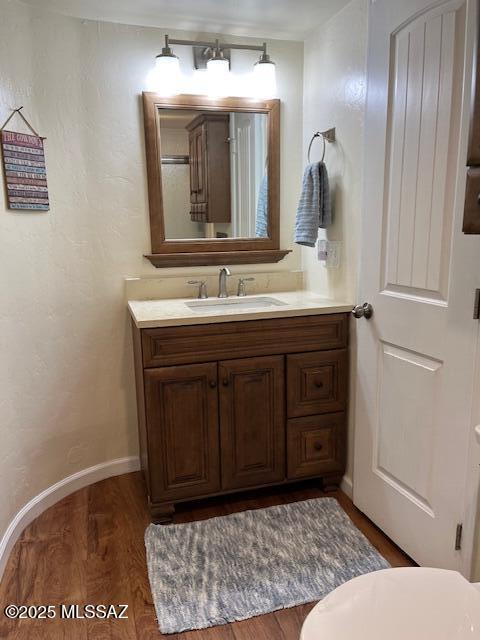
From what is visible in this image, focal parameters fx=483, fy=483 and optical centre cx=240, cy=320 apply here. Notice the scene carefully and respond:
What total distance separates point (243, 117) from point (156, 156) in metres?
0.49

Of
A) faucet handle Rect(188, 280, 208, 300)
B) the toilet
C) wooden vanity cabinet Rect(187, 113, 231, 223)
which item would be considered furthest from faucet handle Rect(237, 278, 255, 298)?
the toilet

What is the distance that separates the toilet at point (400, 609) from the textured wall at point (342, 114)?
3.90 ft

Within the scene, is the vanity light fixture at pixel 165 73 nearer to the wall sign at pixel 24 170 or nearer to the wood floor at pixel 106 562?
the wall sign at pixel 24 170

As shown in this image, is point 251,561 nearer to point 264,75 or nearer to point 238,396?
point 238,396

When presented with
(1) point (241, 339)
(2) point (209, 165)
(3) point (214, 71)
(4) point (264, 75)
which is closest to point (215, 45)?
(3) point (214, 71)

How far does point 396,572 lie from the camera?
1.05 metres

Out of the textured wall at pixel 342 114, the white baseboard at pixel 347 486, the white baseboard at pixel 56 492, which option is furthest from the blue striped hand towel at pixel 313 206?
the white baseboard at pixel 56 492

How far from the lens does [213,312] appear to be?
2088mm

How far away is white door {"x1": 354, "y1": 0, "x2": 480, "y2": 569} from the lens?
145 cm

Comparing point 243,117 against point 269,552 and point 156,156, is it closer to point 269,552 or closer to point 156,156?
point 156,156

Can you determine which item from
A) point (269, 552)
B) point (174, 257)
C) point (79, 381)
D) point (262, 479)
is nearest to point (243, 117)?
point (174, 257)

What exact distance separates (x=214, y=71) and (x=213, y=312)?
111 cm

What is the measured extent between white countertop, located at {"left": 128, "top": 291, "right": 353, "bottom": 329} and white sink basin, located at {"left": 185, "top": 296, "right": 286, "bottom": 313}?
15 mm

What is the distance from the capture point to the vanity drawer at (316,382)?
84.2 inches
